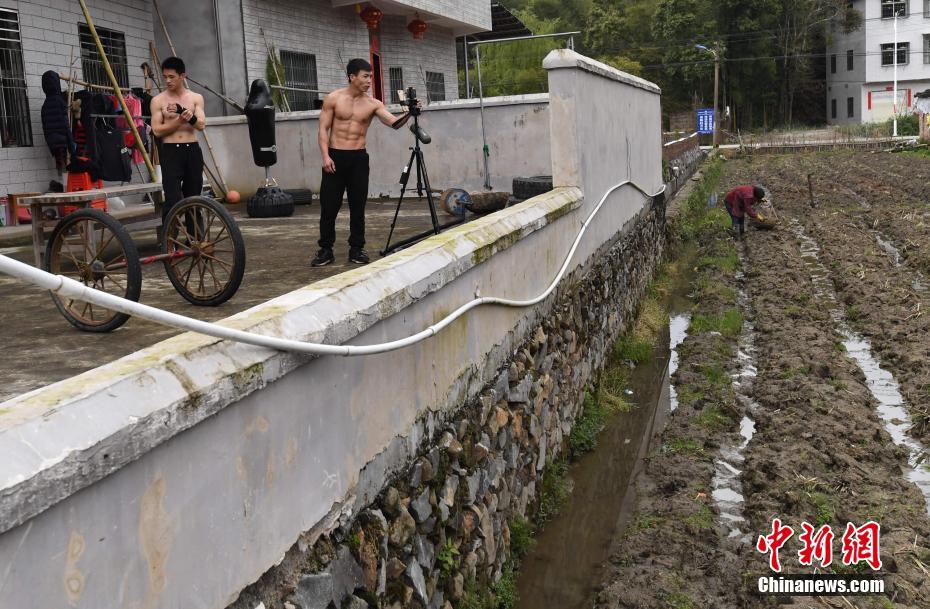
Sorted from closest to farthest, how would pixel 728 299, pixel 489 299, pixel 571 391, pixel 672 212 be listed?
pixel 489 299 < pixel 571 391 < pixel 728 299 < pixel 672 212

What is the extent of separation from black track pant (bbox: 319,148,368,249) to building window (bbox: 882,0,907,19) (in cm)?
6290

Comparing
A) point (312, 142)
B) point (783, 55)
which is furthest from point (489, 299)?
point (783, 55)

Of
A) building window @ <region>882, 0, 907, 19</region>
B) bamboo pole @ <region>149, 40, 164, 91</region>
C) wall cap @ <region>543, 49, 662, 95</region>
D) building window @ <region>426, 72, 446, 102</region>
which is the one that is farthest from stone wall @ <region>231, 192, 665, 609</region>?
building window @ <region>882, 0, 907, 19</region>

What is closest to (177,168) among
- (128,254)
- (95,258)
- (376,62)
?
(95,258)

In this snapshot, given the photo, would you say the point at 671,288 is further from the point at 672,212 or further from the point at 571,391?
the point at 571,391

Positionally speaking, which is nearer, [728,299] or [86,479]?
[86,479]

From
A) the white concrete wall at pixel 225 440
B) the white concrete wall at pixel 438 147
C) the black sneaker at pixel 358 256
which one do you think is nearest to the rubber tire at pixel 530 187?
the white concrete wall at pixel 438 147

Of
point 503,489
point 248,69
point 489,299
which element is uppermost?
point 248,69

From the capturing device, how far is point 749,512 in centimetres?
712

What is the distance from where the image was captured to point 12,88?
11.6 meters

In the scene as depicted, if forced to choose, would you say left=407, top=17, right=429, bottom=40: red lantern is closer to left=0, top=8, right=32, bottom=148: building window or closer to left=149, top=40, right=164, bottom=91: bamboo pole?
left=149, top=40, right=164, bottom=91: bamboo pole

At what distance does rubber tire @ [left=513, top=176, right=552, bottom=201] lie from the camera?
1225cm

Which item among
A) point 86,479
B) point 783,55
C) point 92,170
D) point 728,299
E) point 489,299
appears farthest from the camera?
point 783,55

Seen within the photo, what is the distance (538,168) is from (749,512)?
837 centimetres
